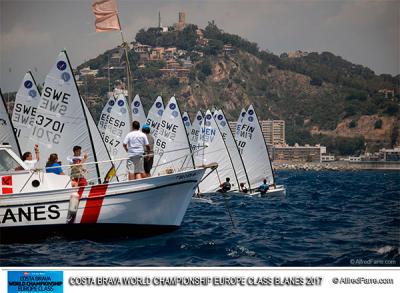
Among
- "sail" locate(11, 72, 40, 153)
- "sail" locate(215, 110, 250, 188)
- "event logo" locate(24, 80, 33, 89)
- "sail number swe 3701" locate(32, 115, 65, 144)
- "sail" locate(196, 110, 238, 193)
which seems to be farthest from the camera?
"sail" locate(215, 110, 250, 188)

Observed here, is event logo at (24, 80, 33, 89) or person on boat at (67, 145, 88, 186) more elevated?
event logo at (24, 80, 33, 89)

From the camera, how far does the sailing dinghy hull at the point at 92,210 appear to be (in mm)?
12680

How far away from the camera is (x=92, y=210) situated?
12.8 m

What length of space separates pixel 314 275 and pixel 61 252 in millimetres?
4194

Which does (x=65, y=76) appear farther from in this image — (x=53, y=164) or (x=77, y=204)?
(x=77, y=204)

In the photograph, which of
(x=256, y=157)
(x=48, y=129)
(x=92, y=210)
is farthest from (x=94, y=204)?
(x=256, y=157)

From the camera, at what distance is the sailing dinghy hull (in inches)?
499

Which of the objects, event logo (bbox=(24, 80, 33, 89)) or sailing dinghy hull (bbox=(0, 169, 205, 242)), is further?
event logo (bbox=(24, 80, 33, 89))

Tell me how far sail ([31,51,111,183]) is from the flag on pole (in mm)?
1412

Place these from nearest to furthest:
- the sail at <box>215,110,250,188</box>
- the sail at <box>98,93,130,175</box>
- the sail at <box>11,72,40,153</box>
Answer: the sail at <box>11,72,40,153</box>, the sail at <box>98,93,130,175</box>, the sail at <box>215,110,250,188</box>

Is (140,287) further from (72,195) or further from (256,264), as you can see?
(72,195)

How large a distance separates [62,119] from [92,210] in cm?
354

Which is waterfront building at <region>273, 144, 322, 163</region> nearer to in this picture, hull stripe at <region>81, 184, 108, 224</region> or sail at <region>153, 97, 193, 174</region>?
sail at <region>153, 97, 193, 174</region>

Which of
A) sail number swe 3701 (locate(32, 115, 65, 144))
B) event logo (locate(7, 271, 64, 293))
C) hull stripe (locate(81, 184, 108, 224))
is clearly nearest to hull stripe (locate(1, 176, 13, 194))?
hull stripe (locate(81, 184, 108, 224))
